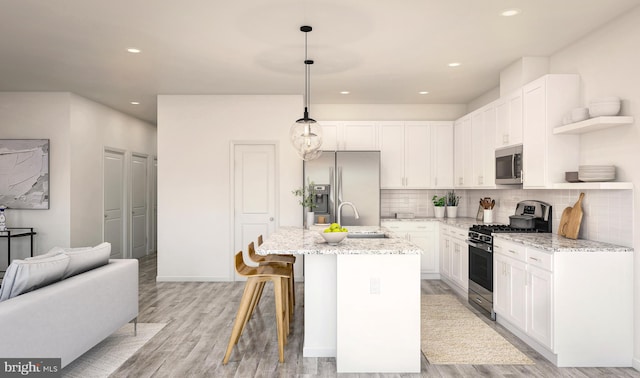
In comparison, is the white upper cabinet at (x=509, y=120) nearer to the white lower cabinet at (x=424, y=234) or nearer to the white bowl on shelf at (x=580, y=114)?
the white bowl on shelf at (x=580, y=114)

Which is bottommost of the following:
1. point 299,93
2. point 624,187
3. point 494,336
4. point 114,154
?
point 494,336

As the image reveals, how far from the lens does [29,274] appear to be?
262cm

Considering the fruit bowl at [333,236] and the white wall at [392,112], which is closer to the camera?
the fruit bowl at [333,236]

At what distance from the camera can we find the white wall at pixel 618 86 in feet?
10.3

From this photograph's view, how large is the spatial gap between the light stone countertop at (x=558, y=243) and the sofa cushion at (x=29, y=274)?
358cm

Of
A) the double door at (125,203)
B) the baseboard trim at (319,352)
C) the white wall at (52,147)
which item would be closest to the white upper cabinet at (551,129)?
the baseboard trim at (319,352)

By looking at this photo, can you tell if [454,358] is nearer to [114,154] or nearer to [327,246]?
[327,246]

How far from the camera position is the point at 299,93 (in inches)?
238

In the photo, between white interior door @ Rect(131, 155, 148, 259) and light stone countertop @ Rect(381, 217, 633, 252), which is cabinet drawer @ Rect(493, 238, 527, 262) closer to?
light stone countertop @ Rect(381, 217, 633, 252)

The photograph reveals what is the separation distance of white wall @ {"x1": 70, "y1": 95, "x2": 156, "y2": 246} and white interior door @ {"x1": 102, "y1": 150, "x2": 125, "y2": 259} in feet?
0.52

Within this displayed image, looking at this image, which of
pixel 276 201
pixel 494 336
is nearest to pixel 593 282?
pixel 494 336

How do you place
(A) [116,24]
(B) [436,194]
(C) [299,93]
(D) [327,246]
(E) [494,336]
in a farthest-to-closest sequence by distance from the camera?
(B) [436,194] → (C) [299,93] → (E) [494,336] → (A) [116,24] → (D) [327,246]

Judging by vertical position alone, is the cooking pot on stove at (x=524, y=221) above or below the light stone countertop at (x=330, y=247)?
above

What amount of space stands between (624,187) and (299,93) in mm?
4114
